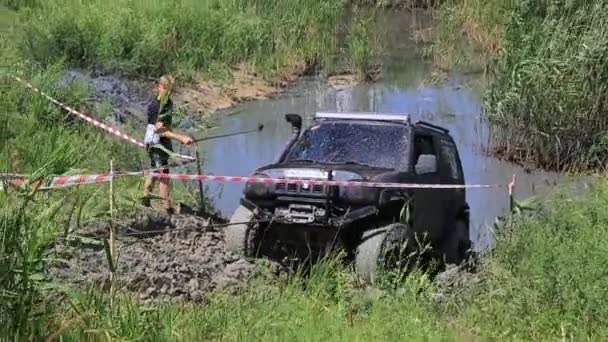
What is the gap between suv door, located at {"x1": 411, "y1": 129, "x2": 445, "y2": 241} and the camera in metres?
9.70

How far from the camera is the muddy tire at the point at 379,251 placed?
860cm

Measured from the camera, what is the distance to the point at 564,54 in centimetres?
1480

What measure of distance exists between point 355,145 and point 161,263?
2208mm

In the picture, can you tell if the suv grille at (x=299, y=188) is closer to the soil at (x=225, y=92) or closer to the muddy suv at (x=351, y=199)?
the muddy suv at (x=351, y=199)

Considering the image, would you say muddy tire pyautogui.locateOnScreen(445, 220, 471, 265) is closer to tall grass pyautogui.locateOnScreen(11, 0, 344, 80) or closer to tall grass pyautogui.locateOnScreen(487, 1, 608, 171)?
tall grass pyautogui.locateOnScreen(487, 1, 608, 171)

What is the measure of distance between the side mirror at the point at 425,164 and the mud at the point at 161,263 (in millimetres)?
1624

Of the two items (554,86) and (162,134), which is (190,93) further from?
(162,134)

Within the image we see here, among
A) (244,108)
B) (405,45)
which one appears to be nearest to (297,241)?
(244,108)

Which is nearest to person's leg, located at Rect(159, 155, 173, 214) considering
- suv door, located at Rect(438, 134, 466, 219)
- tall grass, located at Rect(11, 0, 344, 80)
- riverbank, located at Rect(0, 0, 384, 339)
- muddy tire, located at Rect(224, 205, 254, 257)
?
riverbank, located at Rect(0, 0, 384, 339)

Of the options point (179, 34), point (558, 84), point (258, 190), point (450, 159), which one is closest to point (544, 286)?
point (258, 190)

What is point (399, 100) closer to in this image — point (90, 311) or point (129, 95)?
point (129, 95)

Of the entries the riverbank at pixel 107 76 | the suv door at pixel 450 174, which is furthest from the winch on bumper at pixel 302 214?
the suv door at pixel 450 174

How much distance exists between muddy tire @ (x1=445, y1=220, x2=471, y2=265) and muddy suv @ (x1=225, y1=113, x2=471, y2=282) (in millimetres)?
18

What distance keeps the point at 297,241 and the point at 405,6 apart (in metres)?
22.2
